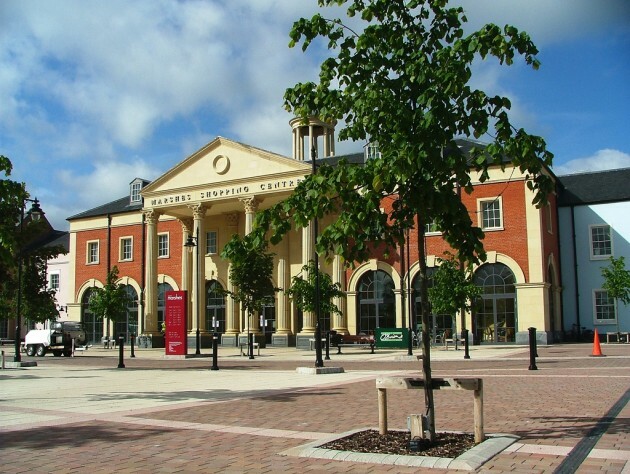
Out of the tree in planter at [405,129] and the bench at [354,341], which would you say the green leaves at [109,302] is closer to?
the bench at [354,341]

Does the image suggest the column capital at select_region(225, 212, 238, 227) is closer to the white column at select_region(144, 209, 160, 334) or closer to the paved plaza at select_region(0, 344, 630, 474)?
the white column at select_region(144, 209, 160, 334)

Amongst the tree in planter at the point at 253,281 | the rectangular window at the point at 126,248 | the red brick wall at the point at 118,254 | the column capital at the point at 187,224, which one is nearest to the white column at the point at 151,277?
the column capital at the point at 187,224

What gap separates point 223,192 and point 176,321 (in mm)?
14778

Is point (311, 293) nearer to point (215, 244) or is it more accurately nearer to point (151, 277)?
point (151, 277)

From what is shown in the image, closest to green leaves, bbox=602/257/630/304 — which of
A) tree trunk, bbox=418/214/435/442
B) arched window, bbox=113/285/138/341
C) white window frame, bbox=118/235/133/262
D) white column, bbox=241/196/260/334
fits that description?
white column, bbox=241/196/260/334

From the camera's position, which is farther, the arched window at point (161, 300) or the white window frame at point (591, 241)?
the arched window at point (161, 300)

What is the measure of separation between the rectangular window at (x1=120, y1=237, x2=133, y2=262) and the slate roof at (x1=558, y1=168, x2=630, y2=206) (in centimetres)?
3209

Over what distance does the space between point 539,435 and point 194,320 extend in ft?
136

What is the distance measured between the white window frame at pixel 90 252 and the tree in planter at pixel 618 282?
38.2m

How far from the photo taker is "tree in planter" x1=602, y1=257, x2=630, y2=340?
35344mm

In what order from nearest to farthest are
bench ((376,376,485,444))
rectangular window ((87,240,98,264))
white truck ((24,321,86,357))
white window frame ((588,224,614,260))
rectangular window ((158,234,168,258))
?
bench ((376,376,485,444)) → white truck ((24,321,86,357)) → white window frame ((588,224,614,260)) → rectangular window ((158,234,168,258)) → rectangular window ((87,240,98,264))

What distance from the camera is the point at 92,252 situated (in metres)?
55.3

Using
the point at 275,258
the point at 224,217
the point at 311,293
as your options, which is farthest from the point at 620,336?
the point at 224,217

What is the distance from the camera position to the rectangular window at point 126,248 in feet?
174
